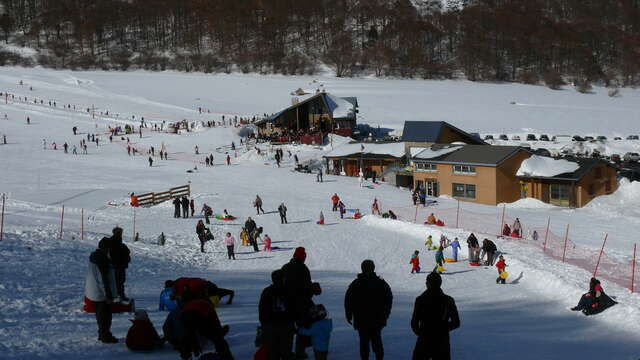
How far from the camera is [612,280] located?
55.4 feet

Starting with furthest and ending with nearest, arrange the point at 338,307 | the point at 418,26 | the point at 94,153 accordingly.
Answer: the point at 418,26
the point at 94,153
the point at 338,307

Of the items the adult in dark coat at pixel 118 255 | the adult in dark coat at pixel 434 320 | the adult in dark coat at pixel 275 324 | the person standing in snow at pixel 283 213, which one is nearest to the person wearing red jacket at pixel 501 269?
the adult in dark coat at pixel 118 255

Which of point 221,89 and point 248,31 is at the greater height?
point 248,31

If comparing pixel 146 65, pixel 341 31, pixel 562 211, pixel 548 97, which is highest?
pixel 341 31

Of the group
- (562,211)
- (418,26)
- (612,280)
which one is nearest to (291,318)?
(612,280)

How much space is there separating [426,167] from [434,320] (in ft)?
111

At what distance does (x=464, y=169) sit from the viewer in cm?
3762

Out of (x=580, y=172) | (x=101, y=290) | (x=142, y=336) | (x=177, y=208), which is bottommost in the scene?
(x=177, y=208)

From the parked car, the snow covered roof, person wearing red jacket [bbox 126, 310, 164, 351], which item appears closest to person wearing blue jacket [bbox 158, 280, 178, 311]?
person wearing red jacket [bbox 126, 310, 164, 351]

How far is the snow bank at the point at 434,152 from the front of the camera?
1556 inches

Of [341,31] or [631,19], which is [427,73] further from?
[631,19]

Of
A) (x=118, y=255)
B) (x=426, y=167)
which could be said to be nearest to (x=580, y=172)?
(x=426, y=167)

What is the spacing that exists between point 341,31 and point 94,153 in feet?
326

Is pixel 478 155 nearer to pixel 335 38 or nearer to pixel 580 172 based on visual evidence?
pixel 580 172
